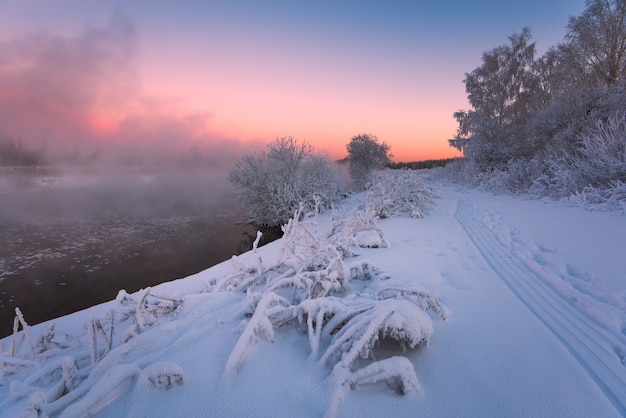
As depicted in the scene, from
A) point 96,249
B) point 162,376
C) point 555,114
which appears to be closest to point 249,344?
point 162,376

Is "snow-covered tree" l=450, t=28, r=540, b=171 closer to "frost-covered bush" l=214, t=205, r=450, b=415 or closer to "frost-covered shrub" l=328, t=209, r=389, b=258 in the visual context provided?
"frost-covered shrub" l=328, t=209, r=389, b=258

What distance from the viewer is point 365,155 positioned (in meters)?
24.9

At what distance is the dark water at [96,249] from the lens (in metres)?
5.45

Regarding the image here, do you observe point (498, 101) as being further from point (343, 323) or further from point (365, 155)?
point (343, 323)

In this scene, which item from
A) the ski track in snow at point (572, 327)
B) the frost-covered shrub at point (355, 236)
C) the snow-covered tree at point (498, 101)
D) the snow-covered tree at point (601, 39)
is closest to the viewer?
the ski track in snow at point (572, 327)

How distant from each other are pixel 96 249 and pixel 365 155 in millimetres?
21584

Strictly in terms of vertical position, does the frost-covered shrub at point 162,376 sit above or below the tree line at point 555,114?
below

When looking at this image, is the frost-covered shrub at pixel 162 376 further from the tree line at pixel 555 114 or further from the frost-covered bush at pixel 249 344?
the tree line at pixel 555 114

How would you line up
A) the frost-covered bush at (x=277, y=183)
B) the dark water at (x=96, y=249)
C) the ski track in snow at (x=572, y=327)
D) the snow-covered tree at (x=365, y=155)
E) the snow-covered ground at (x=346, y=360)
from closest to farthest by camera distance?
the snow-covered ground at (x=346, y=360) → the ski track in snow at (x=572, y=327) → the dark water at (x=96, y=249) → the frost-covered bush at (x=277, y=183) → the snow-covered tree at (x=365, y=155)

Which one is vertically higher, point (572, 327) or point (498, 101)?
point (498, 101)

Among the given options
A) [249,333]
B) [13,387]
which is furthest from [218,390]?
[13,387]

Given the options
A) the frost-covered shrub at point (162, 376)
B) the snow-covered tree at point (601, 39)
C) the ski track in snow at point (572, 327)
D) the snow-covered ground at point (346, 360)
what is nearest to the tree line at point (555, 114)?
the snow-covered tree at point (601, 39)

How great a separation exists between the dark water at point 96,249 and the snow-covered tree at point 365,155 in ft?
46.3

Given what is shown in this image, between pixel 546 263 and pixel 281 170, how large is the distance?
11.5 m
